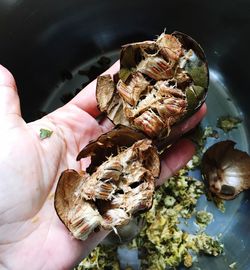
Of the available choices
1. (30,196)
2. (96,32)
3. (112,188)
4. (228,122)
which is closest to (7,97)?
(30,196)

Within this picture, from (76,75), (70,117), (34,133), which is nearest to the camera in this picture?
(34,133)

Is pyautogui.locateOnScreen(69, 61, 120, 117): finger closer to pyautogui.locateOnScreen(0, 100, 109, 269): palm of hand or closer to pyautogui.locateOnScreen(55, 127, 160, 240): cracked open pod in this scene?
pyautogui.locateOnScreen(0, 100, 109, 269): palm of hand

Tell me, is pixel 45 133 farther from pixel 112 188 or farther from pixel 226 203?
pixel 226 203

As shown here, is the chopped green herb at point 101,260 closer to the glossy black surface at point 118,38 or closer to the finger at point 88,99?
the glossy black surface at point 118,38

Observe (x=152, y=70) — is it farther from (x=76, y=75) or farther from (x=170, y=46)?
(x=76, y=75)

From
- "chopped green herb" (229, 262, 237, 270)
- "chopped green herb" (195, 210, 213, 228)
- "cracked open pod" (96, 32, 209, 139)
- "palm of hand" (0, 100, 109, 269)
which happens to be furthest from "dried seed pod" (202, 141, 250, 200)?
"palm of hand" (0, 100, 109, 269)

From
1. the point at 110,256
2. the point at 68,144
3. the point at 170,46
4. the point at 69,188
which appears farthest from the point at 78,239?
the point at 170,46
